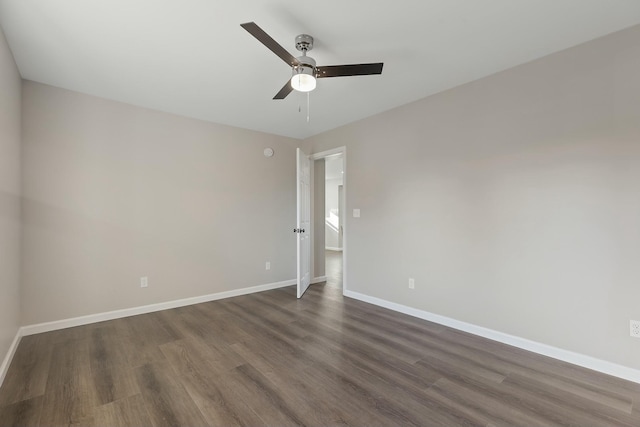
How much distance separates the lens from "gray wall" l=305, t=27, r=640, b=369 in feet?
7.04

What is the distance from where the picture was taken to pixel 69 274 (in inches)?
121

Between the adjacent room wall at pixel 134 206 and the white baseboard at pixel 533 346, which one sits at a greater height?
the adjacent room wall at pixel 134 206

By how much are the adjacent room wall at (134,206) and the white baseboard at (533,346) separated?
7.66ft

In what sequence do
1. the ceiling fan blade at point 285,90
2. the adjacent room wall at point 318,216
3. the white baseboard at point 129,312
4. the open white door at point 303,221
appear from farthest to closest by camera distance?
the adjacent room wall at point 318,216, the open white door at point 303,221, the white baseboard at point 129,312, the ceiling fan blade at point 285,90

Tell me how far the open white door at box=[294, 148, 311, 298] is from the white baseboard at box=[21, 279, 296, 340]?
2.14ft

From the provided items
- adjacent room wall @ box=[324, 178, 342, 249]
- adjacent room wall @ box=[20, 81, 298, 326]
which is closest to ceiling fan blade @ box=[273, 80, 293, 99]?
adjacent room wall @ box=[20, 81, 298, 326]

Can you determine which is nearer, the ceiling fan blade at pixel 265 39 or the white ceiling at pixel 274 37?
the ceiling fan blade at pixel 265 39

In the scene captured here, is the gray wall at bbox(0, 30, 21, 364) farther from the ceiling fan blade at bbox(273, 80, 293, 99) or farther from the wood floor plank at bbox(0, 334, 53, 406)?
the ceiling fan blade at bbox(273, 80, 293, 99)

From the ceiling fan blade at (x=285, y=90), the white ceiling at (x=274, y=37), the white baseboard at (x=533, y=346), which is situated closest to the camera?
the white ceiling at (x=274, y=37)

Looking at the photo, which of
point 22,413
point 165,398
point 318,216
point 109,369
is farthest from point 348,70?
point 318,216

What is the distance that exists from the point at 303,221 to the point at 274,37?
2.60 m

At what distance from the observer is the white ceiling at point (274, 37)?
1.90 meters

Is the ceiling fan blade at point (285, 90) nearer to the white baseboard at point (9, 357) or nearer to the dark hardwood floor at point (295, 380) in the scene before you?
the dark hardwood floor at point (295, 380)

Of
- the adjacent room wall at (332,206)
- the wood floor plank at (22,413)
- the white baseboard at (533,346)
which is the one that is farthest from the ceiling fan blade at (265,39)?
the adjacent room wall at (332,206)
